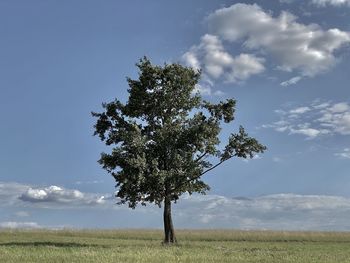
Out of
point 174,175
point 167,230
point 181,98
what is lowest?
point 167,230

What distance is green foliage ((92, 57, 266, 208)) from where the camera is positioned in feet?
174

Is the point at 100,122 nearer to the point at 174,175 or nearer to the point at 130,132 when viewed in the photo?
Result: the point at 130,132

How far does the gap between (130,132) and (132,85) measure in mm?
5830

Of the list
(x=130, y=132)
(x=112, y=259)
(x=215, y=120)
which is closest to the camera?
(x=112, y=259)

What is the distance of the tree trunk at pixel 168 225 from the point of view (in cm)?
5541

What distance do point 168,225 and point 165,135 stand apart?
31.0ft

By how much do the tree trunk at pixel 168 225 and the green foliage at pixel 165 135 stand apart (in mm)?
1054

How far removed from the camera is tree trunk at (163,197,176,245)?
5541cm

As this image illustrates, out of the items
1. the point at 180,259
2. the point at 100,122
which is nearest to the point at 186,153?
the point at 100,122

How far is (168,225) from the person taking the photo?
5591 centimetres

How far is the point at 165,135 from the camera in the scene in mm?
54000

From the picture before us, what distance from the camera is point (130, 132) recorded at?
174 feet

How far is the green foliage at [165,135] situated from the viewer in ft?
174

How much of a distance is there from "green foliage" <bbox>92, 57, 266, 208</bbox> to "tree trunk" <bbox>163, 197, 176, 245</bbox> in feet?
3.46
